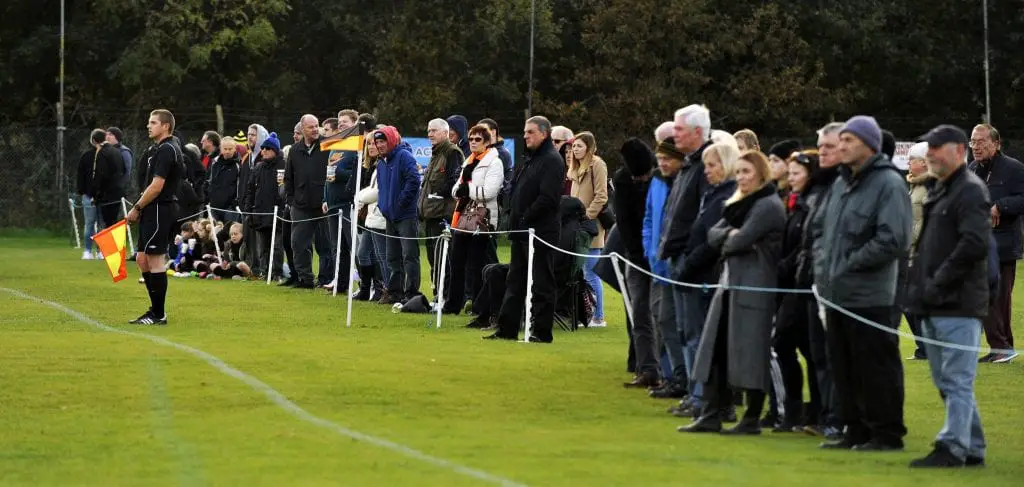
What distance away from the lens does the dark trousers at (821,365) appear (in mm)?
10320

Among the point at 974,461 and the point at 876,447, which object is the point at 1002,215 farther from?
the point at 974,461

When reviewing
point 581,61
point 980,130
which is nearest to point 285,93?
point 581,61

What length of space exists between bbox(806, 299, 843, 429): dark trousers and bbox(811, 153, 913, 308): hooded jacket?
539 millimetres

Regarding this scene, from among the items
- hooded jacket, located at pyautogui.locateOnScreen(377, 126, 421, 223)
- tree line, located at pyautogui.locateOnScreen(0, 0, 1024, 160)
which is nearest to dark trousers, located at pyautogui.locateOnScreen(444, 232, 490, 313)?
hooded jacket, located at pyautogui.locateOnScreen(377, 126, 421, 223)

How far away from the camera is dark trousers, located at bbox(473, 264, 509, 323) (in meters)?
17.0

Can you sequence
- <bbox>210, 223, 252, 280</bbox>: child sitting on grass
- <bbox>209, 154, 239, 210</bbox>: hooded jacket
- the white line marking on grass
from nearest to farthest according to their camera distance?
the white line marking on grass < <bbox>210, 223, 252, 280</bbox>: child sitting on grass < <bbox>209, 154, 239, 210</bbox>: hooded jacket

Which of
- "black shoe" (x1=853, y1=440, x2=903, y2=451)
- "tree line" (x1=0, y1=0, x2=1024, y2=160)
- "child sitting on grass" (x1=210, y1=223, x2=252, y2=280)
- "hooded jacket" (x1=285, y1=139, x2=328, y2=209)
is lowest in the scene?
"child sitting on grass" (x1=210, y1=223, x2=252, y2=280)

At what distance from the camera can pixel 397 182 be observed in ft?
63.1

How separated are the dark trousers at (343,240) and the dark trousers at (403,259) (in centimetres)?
146

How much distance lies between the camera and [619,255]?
1368 cm

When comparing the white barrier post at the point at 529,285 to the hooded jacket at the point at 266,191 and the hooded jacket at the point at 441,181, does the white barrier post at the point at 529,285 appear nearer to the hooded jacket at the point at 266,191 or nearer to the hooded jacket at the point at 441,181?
the hooded jacket at the point at 441,181

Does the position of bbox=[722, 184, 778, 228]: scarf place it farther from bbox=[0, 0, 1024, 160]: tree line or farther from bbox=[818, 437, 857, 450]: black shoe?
bbox=[0, 0, 1024, 160]: tree line

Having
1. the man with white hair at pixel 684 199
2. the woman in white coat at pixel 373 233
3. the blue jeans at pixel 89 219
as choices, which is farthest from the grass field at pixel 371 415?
the blue jeans at pixel 89 219

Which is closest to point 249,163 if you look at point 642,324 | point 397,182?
point 397,182
